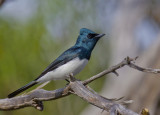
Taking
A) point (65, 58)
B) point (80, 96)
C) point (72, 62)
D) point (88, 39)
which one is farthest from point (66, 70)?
point (80, 96)

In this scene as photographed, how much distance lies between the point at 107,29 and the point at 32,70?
1653 mm

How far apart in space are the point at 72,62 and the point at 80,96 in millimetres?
1280

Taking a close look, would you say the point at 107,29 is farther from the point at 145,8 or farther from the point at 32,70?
the point at 32,70

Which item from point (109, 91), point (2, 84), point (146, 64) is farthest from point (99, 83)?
point (2, 84)

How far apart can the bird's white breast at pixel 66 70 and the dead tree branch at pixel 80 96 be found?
76 cm

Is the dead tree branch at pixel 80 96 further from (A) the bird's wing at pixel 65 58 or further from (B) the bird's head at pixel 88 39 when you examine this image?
(B) the bird's head at pixel 88 39

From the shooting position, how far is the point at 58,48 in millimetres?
7359

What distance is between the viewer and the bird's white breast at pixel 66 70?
15.2 ft

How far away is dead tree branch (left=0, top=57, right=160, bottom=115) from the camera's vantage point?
3.08 m

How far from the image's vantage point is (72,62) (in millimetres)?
4754

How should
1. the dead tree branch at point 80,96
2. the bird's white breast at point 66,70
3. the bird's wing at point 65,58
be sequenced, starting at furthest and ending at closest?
the bird's wing at point 65,58, the bird's white breast at point 66,70, the dead tree branch at point 80,96

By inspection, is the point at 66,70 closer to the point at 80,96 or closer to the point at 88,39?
the point at 88,39

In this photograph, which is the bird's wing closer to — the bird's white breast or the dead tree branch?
the bird's white breast

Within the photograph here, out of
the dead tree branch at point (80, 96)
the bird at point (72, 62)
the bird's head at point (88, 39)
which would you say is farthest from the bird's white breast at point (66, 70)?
the dead tree branch at point (80, 96)
